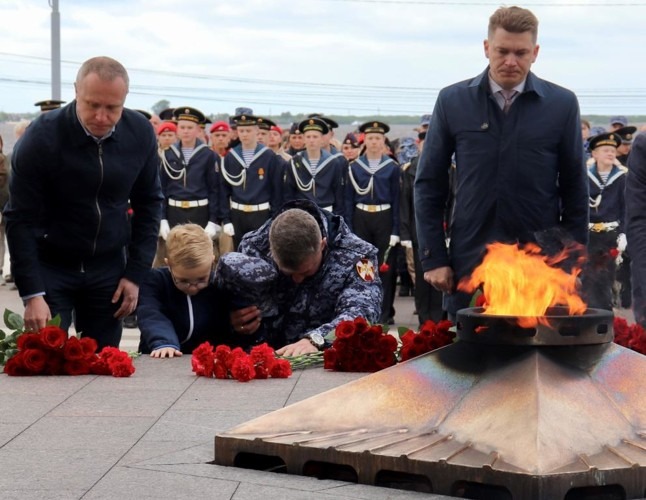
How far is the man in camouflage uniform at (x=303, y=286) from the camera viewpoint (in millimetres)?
6719

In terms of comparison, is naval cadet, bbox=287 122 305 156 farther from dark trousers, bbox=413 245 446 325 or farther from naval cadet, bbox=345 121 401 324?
dark trousers, bbox=413 245 446 325

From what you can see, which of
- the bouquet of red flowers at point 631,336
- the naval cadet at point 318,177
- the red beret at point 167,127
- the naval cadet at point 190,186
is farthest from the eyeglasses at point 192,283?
the red beret at point 167,127

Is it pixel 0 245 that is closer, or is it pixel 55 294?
pixel 55 294

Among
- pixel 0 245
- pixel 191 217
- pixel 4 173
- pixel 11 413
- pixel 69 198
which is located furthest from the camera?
pixel 0 245

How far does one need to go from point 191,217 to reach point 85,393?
928 centimetres

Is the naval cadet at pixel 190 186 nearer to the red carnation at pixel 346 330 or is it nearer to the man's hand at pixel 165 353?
the man's hand at pixel 165 353

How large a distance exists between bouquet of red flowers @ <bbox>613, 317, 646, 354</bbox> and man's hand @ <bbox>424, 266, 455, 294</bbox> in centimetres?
76

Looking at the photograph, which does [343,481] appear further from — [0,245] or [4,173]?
[0,245]

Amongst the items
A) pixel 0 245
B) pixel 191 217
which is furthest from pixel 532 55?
pixel 0 245

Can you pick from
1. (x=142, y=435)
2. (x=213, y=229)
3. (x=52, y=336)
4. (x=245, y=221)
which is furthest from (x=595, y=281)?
(x=245, y=221)

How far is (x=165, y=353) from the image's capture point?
687 centimetres

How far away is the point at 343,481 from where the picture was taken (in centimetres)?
424

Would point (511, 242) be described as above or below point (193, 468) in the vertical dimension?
above

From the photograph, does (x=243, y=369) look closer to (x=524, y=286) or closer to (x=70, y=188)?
(x=70, y=188)
